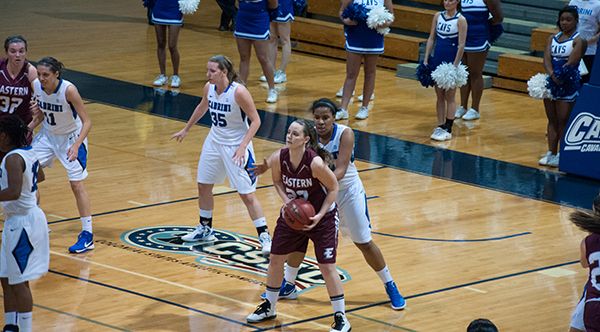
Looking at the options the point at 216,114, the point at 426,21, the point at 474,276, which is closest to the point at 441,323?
the point at 474,276

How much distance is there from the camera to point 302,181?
7730mm

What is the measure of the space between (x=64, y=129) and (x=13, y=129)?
2398 millimetres

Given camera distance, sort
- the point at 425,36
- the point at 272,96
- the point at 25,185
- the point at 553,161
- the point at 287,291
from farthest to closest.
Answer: the point at 425,36 → the point at 272,96 → the point at 553,161 → the point at 287,291 → the point at 25,185

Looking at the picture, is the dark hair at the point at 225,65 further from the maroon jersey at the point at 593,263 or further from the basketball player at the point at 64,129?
the maroon jersey at the point at 593,263

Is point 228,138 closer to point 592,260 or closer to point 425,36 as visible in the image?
point 592,260

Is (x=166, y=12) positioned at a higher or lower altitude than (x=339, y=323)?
higher

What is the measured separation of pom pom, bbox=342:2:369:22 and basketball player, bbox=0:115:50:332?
741cm

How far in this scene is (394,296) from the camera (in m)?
8.35

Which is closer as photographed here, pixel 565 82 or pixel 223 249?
pixel 223 249

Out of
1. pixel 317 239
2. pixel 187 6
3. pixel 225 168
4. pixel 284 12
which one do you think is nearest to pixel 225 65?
pixel 225 168

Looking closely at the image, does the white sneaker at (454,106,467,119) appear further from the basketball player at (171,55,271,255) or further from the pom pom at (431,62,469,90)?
the basketball player at (171,55,271,255)

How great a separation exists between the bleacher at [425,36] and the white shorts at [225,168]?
26.7 feet

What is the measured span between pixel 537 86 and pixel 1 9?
13.0 metres

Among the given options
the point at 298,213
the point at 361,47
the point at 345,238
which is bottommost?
the point at 345,238
